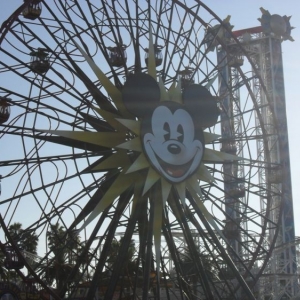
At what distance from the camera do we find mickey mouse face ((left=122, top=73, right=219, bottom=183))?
20.6 m

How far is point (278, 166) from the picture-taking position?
25.3 m

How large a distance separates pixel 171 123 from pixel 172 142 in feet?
1.61

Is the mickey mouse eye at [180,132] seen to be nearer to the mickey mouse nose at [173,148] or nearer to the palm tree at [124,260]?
the mickey mouse nose at [173,148]

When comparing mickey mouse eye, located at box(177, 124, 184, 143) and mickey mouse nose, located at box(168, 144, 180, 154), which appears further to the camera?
mickey mouse eye, located at box(177, 124, 184, 143)

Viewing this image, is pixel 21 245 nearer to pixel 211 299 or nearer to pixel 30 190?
pixel 30 190

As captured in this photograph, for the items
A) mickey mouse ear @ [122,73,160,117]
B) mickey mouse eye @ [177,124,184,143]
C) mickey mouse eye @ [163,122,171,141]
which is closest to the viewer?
mickey mouse ear @ [122,73,160,117]

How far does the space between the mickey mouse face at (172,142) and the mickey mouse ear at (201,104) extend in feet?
0.89

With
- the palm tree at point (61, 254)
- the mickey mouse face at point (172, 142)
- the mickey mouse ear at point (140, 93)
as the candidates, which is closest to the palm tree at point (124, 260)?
the palm tree at point (61, 254)

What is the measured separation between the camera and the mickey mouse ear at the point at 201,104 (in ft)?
72.2

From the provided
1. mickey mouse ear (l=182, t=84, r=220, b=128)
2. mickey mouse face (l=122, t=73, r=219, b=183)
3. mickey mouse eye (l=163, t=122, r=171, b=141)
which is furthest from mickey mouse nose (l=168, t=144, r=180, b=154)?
mickey mouse ear (l=182, t=84, r=220, b=128)

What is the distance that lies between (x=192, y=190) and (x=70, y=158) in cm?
313

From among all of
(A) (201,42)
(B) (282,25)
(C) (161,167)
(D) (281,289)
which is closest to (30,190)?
(C) (161,167)

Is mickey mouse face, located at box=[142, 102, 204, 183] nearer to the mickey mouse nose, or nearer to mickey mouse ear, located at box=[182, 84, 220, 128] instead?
the mickey mouse nose

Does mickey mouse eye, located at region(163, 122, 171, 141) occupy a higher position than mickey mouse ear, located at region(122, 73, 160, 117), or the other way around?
mickey mouse ear, located at region(122, 73, 160, 117)
